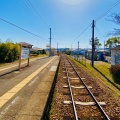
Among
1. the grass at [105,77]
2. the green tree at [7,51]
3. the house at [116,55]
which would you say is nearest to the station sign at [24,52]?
the grass at [105,77]

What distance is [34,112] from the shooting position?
7.34m

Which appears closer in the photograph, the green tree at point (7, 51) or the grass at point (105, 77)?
the grass at point (105, 77)

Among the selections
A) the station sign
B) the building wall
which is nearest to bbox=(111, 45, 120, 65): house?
the building wall

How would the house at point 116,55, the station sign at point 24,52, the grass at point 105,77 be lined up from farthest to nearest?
the house at point 116,55, the station sign at point 24,52, the grass at point 105,77

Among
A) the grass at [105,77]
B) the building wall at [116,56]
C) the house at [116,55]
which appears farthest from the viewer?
the building wall at [116,56]

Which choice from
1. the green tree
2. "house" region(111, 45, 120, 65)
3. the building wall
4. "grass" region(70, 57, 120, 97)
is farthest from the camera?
the green tree

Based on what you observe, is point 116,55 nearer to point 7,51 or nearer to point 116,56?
point 116,56

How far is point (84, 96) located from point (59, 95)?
4.20 ft

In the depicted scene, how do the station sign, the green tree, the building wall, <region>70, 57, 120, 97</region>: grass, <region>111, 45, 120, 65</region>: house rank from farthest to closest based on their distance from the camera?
the green tree, the building wall, <region>111, 45, 120, 65</region>: house, the station sign, <region>70, 57, 120, 97</region>: grass

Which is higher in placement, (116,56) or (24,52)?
(24,52)

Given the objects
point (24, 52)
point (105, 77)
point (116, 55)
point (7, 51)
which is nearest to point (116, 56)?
point (116, 55)

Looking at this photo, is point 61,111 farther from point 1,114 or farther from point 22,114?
point 1,114

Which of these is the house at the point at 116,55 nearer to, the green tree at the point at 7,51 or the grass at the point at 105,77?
the grass at the point at 105,77

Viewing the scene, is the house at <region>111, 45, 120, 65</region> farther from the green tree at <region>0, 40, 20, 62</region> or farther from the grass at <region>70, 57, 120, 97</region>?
the green tree at <region>0, 40, 20, 62</region>
